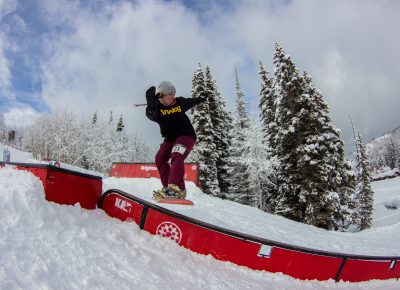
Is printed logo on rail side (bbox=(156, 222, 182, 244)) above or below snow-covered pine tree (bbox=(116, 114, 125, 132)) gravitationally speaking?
below

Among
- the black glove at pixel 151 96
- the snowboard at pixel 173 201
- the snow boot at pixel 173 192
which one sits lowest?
the snowboard at pixel 173 201

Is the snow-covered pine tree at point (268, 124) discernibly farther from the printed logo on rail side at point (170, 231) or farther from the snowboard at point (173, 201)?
the printed logo on rail side at point (170, 231)

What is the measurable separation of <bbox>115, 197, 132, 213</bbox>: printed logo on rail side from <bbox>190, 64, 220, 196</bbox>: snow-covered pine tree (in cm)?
2365

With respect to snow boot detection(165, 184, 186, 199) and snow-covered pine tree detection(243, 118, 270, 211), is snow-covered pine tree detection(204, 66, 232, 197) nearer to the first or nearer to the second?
snow-covered pine tree detection(243, 118, 270, 211)

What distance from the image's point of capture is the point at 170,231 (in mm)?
4289

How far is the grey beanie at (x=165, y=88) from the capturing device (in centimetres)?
525

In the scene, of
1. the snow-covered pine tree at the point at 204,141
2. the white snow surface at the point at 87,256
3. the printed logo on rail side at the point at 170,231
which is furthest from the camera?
the snow-covered pine tree at the point at 204,141

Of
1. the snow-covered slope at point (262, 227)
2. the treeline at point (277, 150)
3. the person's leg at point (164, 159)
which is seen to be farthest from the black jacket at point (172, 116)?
the treeline at point (277, 150)

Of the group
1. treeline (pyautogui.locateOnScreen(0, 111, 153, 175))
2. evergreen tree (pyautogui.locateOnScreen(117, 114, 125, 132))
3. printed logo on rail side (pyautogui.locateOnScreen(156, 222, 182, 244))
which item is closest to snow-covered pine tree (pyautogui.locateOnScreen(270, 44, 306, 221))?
printed logo on rail side (pyautogui.locateOnScreen(156, 222, 182, 244))

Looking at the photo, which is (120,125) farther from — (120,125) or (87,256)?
(87,256)

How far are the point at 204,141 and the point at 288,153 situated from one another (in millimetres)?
8294

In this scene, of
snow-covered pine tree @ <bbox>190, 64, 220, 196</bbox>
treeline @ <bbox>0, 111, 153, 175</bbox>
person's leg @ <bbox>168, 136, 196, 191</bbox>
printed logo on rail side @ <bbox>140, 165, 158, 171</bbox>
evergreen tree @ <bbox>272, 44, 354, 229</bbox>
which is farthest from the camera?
treeline @ <bbox>0, 111, 153, 175</bbox>

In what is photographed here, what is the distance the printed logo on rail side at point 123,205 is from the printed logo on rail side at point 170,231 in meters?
0.47

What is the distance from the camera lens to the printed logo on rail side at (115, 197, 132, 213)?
14.4 feet
